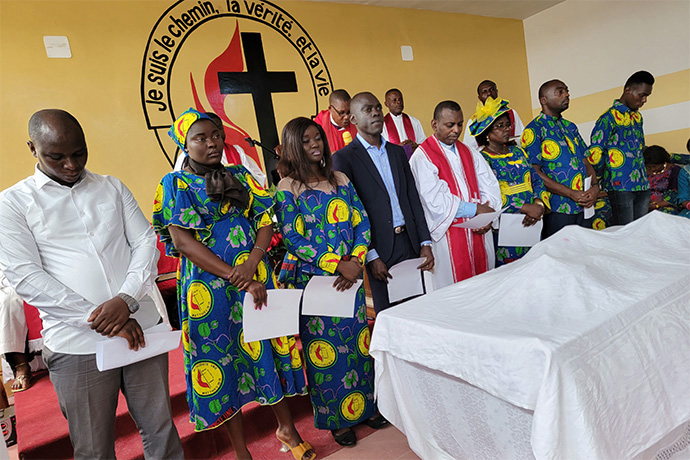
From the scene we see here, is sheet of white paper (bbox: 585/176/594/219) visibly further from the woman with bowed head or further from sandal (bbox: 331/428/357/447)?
sandal (bbox: 331/428/357/447)

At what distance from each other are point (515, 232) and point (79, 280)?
2.31 meters

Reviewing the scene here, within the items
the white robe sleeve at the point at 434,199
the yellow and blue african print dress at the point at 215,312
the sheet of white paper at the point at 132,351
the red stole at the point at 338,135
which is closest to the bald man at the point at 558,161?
the white robe sleeve at the point at 434,199

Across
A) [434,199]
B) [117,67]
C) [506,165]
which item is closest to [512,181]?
[506,165]

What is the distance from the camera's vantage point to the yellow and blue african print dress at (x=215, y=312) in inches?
70.5

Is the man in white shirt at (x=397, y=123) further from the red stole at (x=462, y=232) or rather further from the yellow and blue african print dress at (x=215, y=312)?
the yellow and blue african print dress at (x=215, y=312)

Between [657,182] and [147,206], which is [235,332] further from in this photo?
[657,182]

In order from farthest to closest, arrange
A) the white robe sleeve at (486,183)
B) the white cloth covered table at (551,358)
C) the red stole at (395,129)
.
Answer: the red stole at (395,129)
the white robe sleeve at (486,183)
the white cloth covered table at (551,358)

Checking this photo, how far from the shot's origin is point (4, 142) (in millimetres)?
3734

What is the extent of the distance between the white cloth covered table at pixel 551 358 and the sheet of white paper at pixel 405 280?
1.82 ft

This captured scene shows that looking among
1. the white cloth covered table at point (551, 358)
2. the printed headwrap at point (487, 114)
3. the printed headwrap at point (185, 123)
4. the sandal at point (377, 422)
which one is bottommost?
the sandal at point (377, 422)

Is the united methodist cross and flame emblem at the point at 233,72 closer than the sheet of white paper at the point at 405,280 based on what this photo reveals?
No

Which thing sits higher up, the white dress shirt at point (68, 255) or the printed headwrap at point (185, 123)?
the printed headwrap at point (185, 123)

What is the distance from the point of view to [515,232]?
2.84 meters

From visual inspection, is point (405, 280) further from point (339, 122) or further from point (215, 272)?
point (339, 122)
